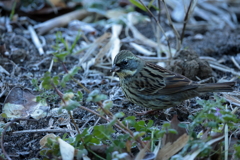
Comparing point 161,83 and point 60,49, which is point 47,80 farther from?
point 161,83

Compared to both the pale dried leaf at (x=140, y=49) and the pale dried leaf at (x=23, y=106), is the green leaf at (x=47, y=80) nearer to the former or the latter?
the pale dried leaf at (x=23, y=106)

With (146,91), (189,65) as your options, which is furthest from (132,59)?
(189,65)

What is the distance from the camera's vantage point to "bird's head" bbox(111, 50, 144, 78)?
4.70m

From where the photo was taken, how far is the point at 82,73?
570 centimetres

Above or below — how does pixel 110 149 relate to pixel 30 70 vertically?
above

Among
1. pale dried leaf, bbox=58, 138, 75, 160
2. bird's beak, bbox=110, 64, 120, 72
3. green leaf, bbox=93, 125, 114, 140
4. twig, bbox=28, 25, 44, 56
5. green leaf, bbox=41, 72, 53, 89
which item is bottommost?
→ twig, bbox=28, 25, 44, 56

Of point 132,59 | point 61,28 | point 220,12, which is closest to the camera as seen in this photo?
point 132,59

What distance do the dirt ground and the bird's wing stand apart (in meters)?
0.29

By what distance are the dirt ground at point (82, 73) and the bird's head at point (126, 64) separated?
422 mm

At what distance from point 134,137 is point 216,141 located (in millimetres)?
801

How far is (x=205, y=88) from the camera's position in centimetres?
445

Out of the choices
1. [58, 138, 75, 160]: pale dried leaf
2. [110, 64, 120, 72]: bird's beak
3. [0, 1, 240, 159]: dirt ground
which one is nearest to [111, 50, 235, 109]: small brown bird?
[110, 64, 120, 72]: bird's beak

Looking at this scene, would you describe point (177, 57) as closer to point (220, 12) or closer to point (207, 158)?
point (207, 158)

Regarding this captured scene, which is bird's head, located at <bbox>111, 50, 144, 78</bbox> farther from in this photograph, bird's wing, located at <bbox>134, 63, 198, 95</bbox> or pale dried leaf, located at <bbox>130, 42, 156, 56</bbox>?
pale dried leaf, located at <bbox>130, 42, 156, 56</bbox>
